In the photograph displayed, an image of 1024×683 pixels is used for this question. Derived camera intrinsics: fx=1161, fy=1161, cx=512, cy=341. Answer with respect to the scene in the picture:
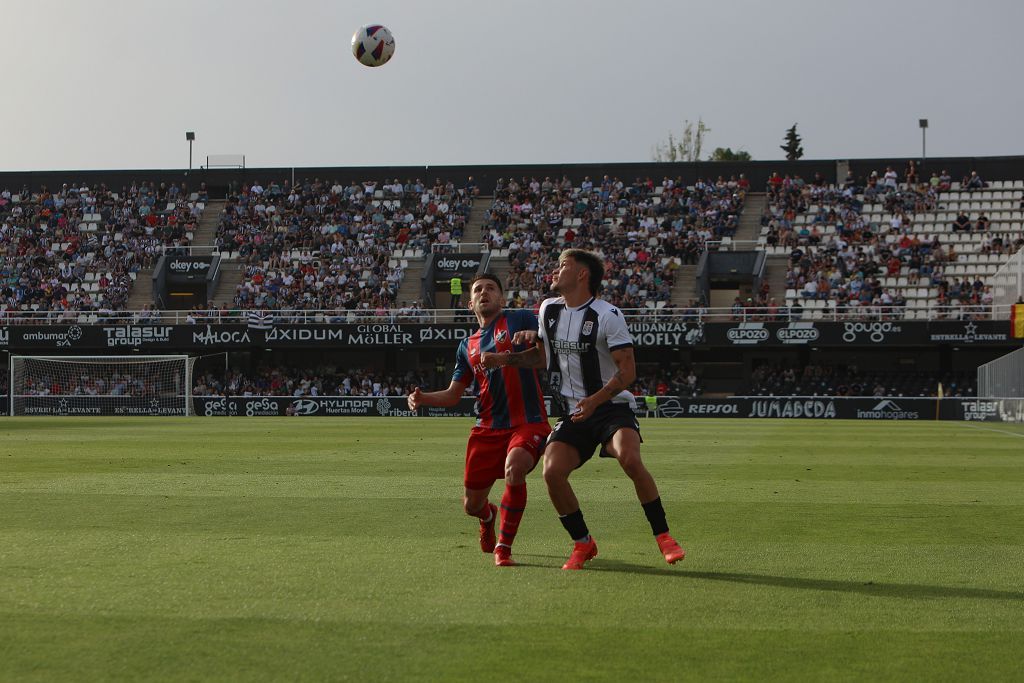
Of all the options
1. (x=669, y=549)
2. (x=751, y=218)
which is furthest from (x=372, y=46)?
(x=751, y=218)

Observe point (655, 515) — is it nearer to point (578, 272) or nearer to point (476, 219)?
point (578, 272)

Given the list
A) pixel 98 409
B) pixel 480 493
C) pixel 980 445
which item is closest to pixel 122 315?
pixel 98 409

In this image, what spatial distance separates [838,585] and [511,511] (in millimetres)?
2058

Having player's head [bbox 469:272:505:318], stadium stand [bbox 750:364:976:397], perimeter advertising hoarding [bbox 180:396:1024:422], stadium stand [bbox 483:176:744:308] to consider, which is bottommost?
perimeter advertising hoarding [bbox 180:396:1024:422]

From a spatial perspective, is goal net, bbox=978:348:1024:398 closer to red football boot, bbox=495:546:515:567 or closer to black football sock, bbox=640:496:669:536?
black football sock, bbox=640:496:669:536

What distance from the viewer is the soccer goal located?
42938 millimetres

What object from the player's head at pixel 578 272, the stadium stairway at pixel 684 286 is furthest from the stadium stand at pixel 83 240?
the player's head at pixel 578 272

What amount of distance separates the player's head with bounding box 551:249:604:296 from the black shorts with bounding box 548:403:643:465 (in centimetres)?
78

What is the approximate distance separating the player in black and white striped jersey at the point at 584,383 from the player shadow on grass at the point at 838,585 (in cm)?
24

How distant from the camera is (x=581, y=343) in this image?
24.2 ft

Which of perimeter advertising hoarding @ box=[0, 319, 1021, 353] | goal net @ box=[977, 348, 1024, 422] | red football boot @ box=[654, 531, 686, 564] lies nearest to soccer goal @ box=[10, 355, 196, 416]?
perimeter advertising hoarding @ box=[0, 319, 1021, 353]

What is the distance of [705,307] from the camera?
45.6 metres

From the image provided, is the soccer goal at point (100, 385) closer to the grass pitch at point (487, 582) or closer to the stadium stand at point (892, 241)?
the stadium stand at point (892, 241)

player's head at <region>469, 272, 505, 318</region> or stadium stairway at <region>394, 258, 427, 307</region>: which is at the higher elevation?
stadium stairway at <region>394, 258, 427, 307</region>
